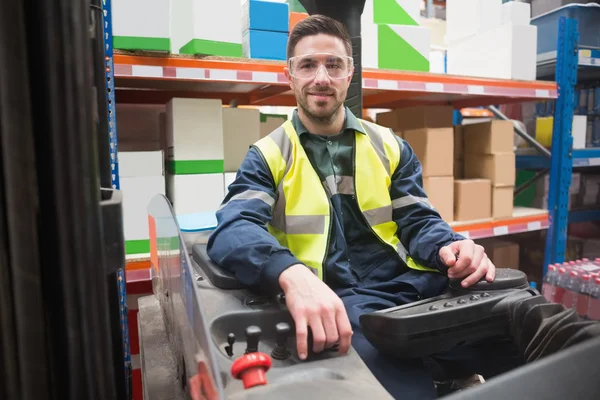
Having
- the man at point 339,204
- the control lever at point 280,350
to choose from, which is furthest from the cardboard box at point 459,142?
the control lever at point 280,350

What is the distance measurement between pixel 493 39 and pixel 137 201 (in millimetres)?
1985

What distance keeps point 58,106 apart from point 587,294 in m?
2.16

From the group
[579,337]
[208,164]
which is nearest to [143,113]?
[208,164]

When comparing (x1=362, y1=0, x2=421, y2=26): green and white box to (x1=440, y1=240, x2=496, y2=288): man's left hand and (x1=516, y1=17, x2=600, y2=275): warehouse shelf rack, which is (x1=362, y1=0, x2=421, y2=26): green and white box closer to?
(x1=516, y1=17, x2=600, y2=275): warehouse shelf rack

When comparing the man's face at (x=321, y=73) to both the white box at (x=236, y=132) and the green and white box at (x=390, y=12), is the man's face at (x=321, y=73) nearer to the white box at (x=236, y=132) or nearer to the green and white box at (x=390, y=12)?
the white box at (x=236, y=132)

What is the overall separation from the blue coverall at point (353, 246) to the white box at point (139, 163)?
61cm

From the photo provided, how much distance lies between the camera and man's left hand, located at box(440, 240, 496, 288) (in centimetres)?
96

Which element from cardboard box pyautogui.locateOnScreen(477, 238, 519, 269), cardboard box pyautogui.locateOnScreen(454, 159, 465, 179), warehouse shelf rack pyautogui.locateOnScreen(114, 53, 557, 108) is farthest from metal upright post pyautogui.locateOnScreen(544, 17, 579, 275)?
cardboard box pyautogui.locateOnScreen(454, 159, 465, 179)

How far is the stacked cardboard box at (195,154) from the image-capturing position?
5.65 feet

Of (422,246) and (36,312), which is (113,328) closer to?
(36,312)

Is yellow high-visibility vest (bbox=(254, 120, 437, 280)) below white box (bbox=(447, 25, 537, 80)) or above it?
below

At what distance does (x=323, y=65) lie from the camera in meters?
1.21

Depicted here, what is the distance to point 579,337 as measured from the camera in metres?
0.64

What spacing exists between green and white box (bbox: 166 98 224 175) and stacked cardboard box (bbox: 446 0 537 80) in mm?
1538
